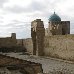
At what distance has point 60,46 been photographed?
24141 millimetres

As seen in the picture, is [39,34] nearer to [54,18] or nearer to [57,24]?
[57,24]

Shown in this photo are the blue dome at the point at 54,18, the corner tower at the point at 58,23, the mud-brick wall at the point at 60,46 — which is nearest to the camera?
the mud-brick wall at the point at 60,46

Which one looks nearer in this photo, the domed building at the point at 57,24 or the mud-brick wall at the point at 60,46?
the mud-brick wall at the point at 60,46

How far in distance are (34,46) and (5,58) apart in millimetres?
23207

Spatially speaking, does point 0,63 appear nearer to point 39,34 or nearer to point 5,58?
point 5,58

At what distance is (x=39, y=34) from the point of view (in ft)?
96.6

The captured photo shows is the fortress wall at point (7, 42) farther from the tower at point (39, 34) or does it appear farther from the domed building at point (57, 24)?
the tower at point (39, 34)

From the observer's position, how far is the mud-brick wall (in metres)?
21.9

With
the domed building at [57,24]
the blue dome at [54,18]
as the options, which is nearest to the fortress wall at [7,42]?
the domed building at [57,24]

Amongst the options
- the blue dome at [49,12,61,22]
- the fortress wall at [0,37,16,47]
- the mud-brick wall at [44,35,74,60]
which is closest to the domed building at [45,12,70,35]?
the blue dome at [49,12,61,22]

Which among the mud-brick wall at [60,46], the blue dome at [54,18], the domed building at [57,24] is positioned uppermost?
the blue dome at [54,18]

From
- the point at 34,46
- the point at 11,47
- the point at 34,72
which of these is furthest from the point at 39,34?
the point at 34,72

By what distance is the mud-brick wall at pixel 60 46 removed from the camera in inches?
862

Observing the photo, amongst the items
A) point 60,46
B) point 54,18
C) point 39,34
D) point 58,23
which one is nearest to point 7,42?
point 54,18
